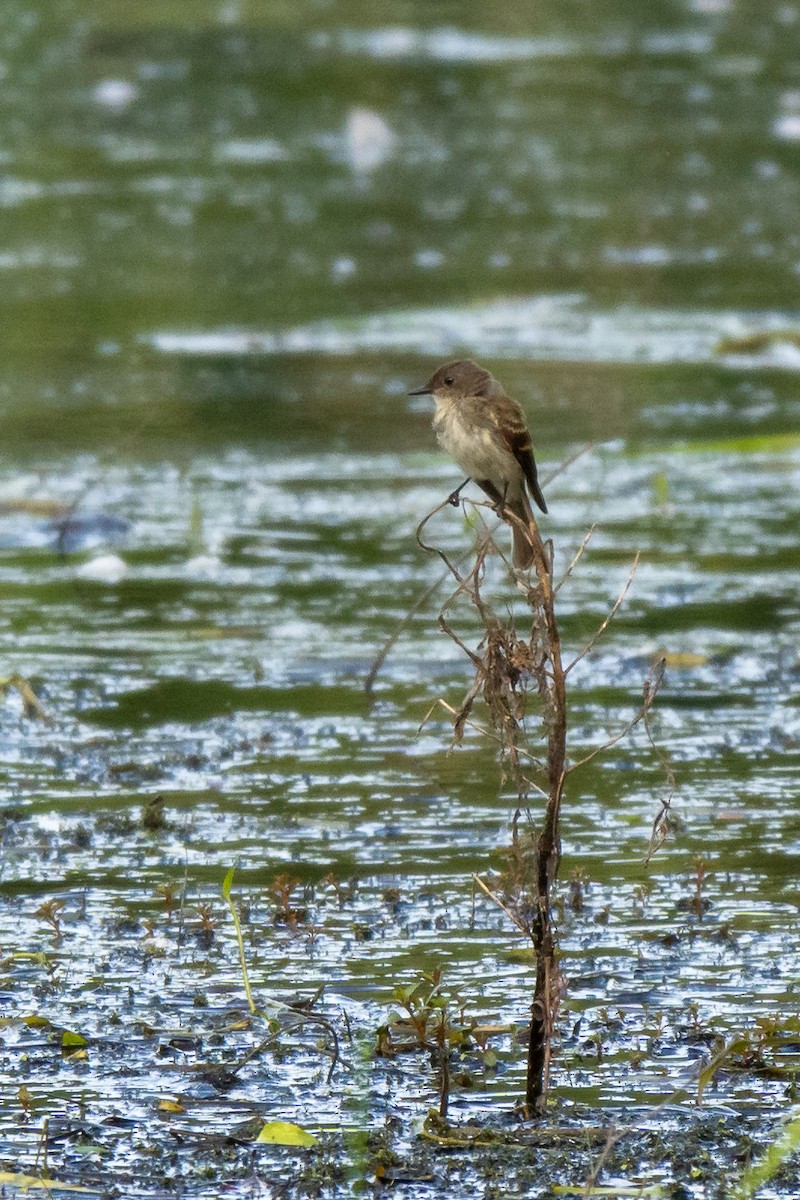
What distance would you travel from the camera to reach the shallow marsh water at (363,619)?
4059 mm

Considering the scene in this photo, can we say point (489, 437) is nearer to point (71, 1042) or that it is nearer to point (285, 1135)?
point (71, 1042)

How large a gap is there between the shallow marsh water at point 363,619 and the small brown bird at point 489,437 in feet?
2.69

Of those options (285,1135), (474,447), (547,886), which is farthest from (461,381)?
(285,1135)

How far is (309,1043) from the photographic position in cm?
421

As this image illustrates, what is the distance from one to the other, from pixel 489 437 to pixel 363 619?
254 centimetres

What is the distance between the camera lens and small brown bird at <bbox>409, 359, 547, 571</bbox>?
4734mm

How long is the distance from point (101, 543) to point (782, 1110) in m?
4.81

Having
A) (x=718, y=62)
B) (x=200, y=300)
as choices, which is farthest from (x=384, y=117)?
(x=200, y=300)

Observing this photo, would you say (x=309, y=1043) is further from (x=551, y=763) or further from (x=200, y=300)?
(x=200, y=300)

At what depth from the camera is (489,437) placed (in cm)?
475

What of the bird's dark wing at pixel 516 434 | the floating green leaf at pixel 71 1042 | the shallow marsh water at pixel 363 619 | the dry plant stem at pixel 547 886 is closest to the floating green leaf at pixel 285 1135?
the shallow marsh water at pixel 363 619

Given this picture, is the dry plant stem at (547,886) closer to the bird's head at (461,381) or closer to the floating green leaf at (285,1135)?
the floating green leaf at (285,1135)

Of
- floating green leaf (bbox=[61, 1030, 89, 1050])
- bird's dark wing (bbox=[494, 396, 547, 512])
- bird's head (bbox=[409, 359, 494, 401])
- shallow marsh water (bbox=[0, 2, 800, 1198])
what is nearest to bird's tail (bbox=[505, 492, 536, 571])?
bird's dark wing (bbox=[494, 396, 547, 512])

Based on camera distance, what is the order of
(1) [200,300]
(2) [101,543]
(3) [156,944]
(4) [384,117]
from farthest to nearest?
1. (4) [384,117]
2. (1) [200,300]
3. (2) [101,543]
4. (3) [156,944]
